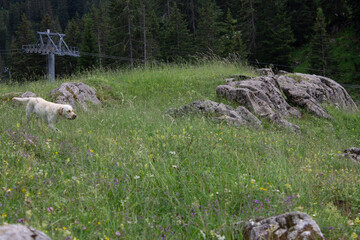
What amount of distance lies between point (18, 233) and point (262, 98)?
9.14m

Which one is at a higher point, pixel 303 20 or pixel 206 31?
pixel 303 20

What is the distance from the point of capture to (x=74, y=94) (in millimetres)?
9344

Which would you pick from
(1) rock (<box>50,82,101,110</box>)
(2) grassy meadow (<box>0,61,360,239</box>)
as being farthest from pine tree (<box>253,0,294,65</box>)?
(2) grassy meadow (<box>0,61,360,239</box>)

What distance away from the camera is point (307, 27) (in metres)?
40.1

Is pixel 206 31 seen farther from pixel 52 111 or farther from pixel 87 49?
pixel 52 111

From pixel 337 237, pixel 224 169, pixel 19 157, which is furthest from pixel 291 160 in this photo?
pixel 19 157

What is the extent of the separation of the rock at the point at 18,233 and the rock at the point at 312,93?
34.3 ft

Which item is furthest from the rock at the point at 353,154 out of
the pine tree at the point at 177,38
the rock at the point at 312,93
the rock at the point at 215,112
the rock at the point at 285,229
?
the pine tree at the point at 177,38

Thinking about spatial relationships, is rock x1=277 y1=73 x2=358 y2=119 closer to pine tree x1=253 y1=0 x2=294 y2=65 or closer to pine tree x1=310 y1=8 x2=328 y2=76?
pine tree x1=310 y1=8 x2=328 y2=76

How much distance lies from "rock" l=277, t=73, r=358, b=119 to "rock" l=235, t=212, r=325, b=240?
29.3 ft

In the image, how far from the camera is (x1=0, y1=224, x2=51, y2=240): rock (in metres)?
1.70

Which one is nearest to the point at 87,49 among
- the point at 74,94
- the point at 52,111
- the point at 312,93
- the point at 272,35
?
the point at 272,35

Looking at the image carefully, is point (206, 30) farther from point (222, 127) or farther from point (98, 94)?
point (222, 127)

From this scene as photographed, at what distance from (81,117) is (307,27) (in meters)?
40.4
